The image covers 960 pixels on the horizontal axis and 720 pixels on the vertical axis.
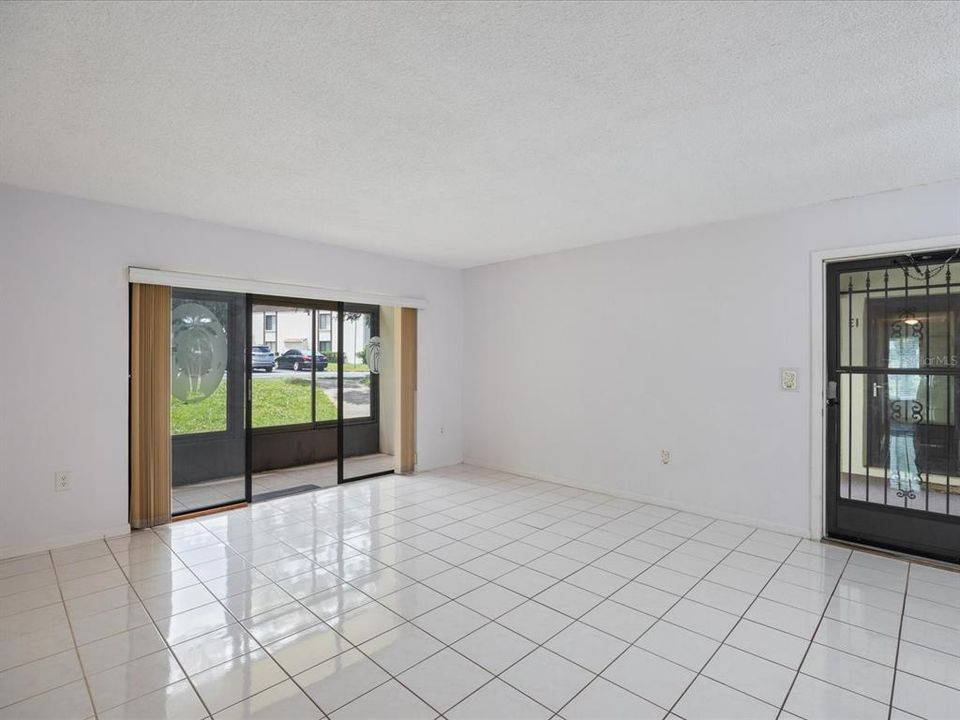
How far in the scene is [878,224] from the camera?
3502 mm

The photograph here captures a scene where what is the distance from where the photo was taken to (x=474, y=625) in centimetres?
256

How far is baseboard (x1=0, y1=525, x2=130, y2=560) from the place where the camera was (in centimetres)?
338

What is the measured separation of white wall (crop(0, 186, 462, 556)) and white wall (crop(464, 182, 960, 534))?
10.5 feet

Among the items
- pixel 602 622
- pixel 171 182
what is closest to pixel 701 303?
pixel 602 622

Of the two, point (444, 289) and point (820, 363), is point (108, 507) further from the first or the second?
point (820, 363)

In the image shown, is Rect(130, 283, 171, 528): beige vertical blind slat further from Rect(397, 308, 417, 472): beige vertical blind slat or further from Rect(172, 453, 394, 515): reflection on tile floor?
Rect(397, 308, 417, 472): beige vertical blind slat

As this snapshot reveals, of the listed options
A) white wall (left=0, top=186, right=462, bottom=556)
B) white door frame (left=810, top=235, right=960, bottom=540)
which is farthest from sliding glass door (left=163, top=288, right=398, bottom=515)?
white door frame (left=810, top=235, right=960, bottom=540)

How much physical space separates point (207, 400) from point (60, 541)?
4.82ft

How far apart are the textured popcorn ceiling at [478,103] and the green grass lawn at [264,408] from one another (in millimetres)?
1794

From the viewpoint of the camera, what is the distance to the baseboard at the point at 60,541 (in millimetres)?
3379

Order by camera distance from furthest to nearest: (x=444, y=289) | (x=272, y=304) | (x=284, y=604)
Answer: (x=444, y=289) < (x=272, y=304) < (x=284, y=604)

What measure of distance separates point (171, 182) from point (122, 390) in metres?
1.68

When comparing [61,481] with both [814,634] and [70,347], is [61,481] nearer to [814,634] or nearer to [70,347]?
[70,347]

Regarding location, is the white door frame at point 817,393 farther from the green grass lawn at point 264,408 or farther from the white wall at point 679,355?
the green grass lawn at point 264,408
